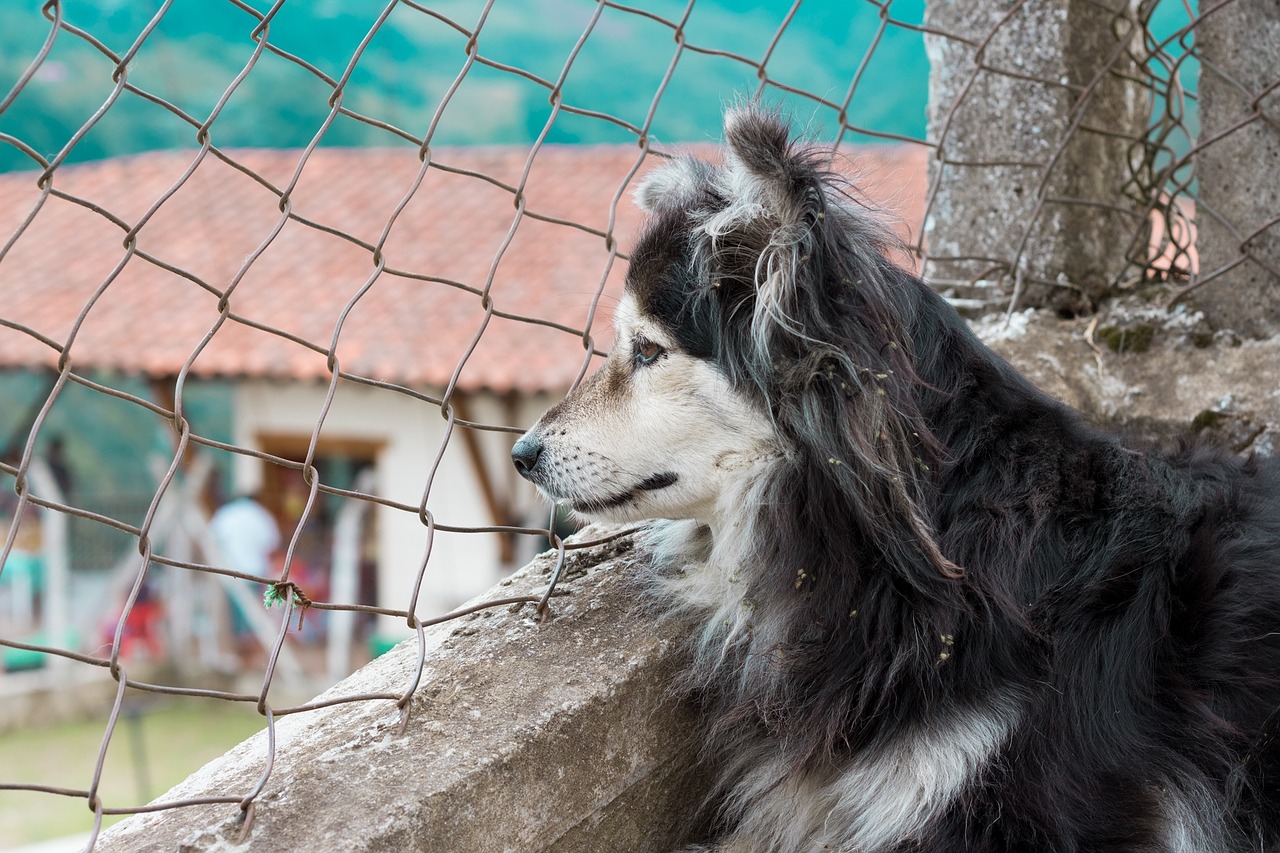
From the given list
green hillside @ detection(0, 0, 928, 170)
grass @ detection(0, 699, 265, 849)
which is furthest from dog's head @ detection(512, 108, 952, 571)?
grass @ detection(0, 699, 265, 849)

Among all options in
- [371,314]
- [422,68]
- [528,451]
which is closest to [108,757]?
[371,314]

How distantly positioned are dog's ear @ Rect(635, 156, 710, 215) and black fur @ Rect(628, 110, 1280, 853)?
132mm

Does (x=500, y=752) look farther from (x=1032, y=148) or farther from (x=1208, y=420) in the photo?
(x=1032, y=148)

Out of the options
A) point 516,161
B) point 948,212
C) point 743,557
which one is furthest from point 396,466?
point 743,557

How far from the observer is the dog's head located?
205 centimetres

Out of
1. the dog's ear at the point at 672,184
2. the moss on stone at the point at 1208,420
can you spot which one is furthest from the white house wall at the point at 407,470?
the dog's ear at the point at 672,184

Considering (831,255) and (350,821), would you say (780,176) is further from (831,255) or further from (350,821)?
(350,821)

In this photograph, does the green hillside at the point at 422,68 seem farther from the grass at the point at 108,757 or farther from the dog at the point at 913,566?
the grass at the point at 108,757

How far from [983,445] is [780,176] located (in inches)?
25.9

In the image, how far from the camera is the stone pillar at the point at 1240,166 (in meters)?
3.22

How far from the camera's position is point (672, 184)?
2453mm

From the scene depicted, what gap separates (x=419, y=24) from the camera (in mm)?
11562

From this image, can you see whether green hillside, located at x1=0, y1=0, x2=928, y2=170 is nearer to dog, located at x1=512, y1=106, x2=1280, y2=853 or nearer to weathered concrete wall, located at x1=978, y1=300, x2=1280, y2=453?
weathered concrete wall, located at x1=978, y1=300, x2=1280, y2=453

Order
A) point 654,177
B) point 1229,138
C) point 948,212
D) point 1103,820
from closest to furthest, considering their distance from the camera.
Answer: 1. point 1103,820
2. point 654,177
3. point 1229,138
4. point 948,212
